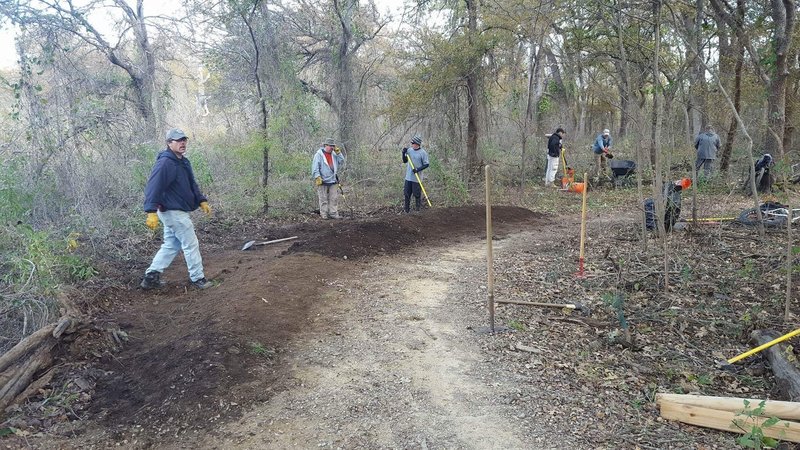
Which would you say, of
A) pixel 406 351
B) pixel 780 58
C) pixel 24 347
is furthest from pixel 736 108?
pixel 24 347

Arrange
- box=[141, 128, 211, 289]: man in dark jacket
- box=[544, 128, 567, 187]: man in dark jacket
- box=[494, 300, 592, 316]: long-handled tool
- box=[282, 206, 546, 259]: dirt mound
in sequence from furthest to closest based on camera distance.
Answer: box=[544, 128, 567, 187]: man in dark jacket < box=[282, 206, 546, 259]: dirt mound < box=[141, 128, 211, 289]: man in dark jacket < box=[494, 300, 592, 316]: long-handled tool

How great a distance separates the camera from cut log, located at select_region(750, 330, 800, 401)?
12.5 ft

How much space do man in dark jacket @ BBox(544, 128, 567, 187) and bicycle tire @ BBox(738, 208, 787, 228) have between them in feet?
22.9

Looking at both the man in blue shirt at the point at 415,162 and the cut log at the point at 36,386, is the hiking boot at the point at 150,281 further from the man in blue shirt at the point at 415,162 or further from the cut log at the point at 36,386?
the man in blue shirt at the point at 415,162

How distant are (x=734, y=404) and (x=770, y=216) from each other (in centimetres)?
648

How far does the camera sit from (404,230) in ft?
30.8

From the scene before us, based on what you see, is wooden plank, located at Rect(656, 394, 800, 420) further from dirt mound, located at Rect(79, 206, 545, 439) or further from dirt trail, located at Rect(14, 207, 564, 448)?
dirt mound, located at Rect(79, 206, 545, 439)

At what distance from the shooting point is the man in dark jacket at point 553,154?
15.6 m

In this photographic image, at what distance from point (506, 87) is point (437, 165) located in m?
5.01

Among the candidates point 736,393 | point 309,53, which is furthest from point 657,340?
point 309,53

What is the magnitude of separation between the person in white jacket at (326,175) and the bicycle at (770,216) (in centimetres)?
743

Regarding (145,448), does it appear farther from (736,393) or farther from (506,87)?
(506,87)

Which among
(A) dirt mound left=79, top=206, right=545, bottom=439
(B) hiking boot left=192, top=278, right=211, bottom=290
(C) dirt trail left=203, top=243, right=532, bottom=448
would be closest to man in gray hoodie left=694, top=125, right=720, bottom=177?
(A) dirt mound left=79, top=206, right=545, bottom=439

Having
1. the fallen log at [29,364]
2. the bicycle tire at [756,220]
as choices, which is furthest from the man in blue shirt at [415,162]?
the fallen log at [29,364]
